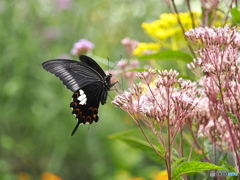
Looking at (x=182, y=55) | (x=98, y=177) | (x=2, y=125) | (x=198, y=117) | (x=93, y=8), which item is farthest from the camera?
(x=93, y=8)

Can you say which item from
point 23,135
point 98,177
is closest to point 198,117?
point 98,177

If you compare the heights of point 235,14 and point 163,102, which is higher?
point 235,14

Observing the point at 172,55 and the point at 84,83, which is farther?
the point at 84,83

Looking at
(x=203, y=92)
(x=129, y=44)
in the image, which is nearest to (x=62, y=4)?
(x=129, y=44)

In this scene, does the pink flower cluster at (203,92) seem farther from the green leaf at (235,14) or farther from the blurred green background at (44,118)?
the blurred green background at (44,118)

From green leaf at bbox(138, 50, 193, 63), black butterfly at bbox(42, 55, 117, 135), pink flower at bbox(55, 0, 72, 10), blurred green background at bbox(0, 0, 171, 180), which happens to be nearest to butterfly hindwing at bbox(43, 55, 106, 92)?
black butterfly at bbox(42, 55, 117, 135)

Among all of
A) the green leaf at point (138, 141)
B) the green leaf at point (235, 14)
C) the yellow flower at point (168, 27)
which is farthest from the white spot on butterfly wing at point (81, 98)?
the green leaf at point (235, 14)

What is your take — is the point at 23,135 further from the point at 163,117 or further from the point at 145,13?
the point at 163,117

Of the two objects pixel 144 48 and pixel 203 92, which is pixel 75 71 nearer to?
pixel 144 48
